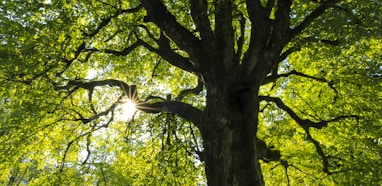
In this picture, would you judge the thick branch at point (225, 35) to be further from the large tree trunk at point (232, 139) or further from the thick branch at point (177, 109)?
the thick branch at point (177, 109)

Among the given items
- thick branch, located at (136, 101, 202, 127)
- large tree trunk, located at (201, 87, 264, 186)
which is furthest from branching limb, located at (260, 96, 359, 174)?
large tree trunk, located at (201, 87, 264, 186)

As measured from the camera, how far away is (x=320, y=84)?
13.0m

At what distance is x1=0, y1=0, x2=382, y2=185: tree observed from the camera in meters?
6.93

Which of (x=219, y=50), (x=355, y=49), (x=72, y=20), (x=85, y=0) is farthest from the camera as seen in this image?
(x=355, y=49)

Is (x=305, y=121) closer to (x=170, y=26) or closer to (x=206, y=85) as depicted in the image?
(x=206, y=85)

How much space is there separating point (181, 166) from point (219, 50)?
4.98 metres

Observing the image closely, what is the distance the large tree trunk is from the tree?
23mm

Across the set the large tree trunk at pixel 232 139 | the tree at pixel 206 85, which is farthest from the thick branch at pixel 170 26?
the large tree trunk at pixel 232 139

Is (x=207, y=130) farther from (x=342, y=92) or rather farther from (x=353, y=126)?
Answer: (x=342, y=92)

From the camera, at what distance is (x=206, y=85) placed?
717 cm

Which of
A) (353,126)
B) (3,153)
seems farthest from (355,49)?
(3,153)

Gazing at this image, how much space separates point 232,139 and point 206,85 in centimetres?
159

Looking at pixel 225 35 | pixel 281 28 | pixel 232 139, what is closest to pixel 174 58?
pixel 225 35

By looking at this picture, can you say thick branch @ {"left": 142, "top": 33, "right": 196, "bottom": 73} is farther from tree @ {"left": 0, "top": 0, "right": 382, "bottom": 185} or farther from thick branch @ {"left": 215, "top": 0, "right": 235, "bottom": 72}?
thick branch @ {"left": 215, "top": 0, "right": 235, "bottom": 72}
